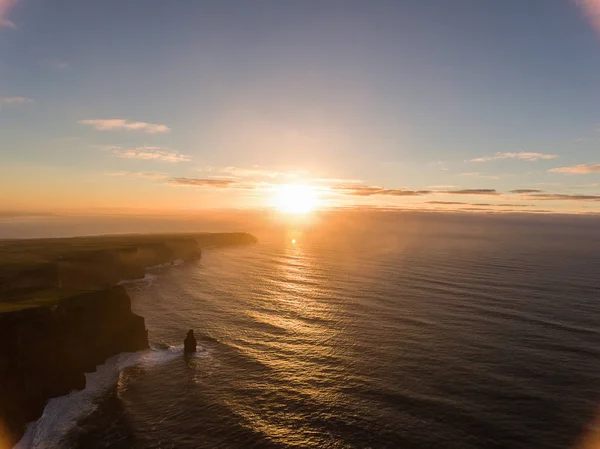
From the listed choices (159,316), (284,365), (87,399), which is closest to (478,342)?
(284,365)

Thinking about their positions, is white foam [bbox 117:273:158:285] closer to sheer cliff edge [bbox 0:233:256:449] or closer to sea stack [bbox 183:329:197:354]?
sheer cliff edge [bbox 0:233:256:449]

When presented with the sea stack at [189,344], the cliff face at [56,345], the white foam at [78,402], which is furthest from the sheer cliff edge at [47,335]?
the sea stack at [189,344]

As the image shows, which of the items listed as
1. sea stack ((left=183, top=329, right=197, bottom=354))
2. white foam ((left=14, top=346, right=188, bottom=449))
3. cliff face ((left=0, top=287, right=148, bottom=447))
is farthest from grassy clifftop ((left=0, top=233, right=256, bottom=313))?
sea stack ((left=183, top=329, right=197, bottom=354))

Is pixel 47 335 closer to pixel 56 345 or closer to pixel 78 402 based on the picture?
pixel 56 345

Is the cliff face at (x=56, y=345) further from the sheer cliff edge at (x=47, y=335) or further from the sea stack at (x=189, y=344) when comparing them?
the sea stack at (x=189, y=344)

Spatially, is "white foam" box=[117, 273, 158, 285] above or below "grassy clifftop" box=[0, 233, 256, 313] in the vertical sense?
below

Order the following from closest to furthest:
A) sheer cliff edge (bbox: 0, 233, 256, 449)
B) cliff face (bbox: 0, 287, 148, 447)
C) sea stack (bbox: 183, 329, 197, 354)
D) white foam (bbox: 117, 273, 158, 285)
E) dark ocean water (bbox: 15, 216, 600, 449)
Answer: dark ocean water (bbox: 15, 216, 600, 449), cliff face (bbox: 0, 287, 148, 447), sheer cliff edge (bbox: 0, 233, 256, 449), sea stack (bbox: 183, 329, 197, 354), white foam (bbox: 117, 273, 158, 285)
